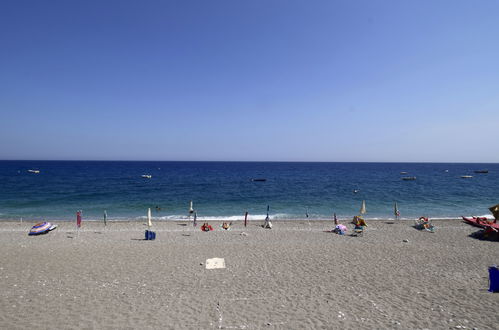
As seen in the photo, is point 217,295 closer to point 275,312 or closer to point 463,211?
point 275,312

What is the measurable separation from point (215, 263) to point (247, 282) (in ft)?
7.82

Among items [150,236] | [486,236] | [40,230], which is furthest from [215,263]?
[486,236]

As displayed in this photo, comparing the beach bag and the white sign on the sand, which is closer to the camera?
the white sign on the sand

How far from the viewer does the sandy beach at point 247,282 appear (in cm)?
780

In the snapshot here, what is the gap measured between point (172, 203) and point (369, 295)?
96.9 ft

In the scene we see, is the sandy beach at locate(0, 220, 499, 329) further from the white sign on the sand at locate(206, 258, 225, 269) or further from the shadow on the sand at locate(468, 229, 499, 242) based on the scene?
the shadow on the sand at locate(468, 229, 499, 242)

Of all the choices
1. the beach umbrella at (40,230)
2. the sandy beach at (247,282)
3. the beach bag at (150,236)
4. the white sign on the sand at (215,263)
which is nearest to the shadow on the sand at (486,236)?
the sandy beach at (247,282)

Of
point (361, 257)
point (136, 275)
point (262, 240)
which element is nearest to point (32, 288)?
point (136, 275)

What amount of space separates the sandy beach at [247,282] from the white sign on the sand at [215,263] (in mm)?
396

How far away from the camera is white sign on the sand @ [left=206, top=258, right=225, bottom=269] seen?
1194 cm

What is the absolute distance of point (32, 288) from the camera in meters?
9.73

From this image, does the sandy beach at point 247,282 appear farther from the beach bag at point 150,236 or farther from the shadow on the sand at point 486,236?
the shadow on the sand at point 486,236

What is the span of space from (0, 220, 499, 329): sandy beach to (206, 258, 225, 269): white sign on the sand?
396 mm

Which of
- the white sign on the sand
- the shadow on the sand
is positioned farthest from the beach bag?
the shadow on the sand
